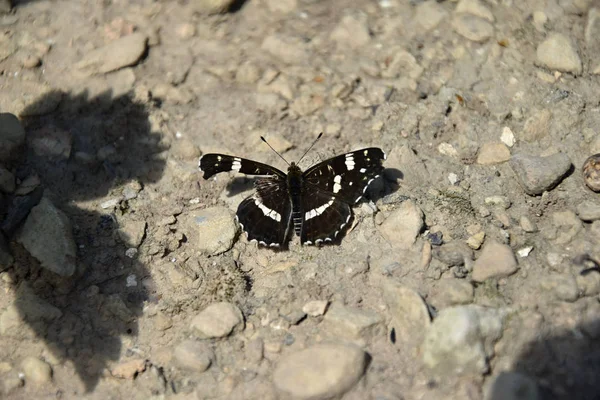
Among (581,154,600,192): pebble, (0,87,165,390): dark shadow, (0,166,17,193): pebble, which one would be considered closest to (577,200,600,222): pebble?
(581,154,600,192): pebble

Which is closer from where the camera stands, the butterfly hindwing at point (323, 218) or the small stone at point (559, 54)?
the butterfly hindwing at point (323, 218)

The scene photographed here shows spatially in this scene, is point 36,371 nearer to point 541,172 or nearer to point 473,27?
point 541,172

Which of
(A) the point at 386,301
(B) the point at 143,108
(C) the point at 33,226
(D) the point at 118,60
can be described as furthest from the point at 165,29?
(A) the point at 386,301

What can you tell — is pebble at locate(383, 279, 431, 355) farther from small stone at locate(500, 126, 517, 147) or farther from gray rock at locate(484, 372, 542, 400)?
small stone at locate(500, 126, 517, 147)

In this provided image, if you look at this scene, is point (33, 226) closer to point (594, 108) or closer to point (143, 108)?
point (143, 108)

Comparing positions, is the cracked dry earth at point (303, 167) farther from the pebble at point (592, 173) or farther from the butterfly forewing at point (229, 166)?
the butterfly forewing at point (229, 166)

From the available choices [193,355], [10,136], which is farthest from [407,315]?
[10,136]

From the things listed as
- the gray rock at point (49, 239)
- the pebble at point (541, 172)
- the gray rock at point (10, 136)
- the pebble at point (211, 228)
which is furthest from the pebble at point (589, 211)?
the gray rock at point (10, 136)
